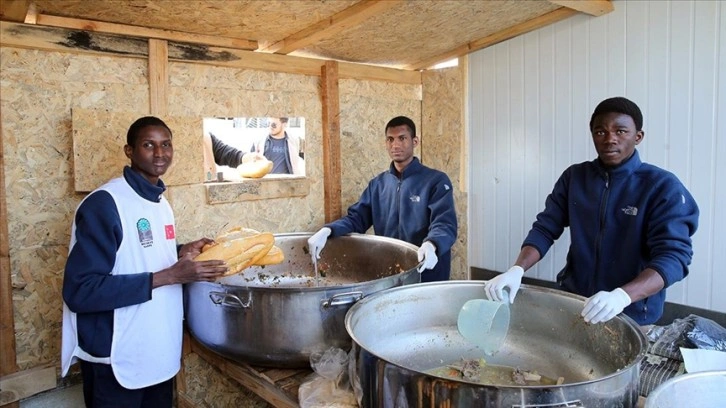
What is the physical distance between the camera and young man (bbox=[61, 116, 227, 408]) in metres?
1.59

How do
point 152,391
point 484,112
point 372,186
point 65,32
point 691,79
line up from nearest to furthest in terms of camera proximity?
point 152,391 → point 65,32 → point 691,79 → point 372,186 → point 484,112

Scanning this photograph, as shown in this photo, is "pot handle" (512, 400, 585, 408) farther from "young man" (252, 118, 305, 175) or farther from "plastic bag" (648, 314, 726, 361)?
"young man" (252, 118, 305, 175)

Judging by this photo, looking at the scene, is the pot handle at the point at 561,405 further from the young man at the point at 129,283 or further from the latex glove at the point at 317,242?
the latex glove at the point at 317,242

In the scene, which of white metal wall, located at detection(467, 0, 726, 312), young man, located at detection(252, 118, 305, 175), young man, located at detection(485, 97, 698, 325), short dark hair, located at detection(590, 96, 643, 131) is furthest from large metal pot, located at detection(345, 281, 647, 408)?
young man, located at detection(252, 118, 305, 175)

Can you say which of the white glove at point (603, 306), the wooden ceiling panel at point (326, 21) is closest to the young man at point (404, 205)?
the wooden ceiling panel at point (326, 21)

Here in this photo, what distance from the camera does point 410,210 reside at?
2.69m

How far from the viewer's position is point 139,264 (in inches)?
67.7

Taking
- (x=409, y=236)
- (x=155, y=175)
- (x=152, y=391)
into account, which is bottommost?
Result: (x=152, y=391)

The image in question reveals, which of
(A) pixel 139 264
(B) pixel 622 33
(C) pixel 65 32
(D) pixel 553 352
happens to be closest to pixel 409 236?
(D) pixel 553 352

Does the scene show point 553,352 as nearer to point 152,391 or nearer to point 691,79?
point 152,391

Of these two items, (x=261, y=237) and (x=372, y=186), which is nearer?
(x=261, y=237)

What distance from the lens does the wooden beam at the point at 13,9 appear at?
6.37 ft

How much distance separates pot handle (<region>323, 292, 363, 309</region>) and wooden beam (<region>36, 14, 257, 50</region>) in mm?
1639

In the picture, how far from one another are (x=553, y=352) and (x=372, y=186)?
151 cm
